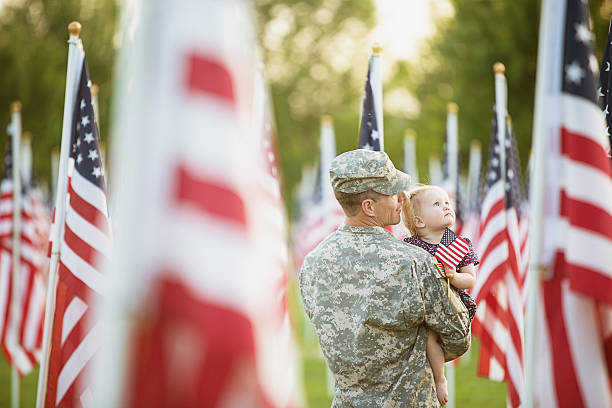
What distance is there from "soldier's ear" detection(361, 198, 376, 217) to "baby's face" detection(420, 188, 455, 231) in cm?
67

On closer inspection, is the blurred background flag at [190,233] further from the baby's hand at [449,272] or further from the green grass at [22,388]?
the green grass at [22,388]

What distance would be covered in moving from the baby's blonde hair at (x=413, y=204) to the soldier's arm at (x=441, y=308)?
83cm

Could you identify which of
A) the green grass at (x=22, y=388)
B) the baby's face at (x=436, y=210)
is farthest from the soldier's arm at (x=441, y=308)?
the green grass at (x=22, y=388)

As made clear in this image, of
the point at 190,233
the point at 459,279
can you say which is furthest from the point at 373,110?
the point at 190,233

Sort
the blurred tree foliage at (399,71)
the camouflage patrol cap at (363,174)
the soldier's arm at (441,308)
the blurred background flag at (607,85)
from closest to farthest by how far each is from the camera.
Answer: the soldier's arm at (441,308) < the camouflage patrol cap at (363,174) < the blurred background flag at (607,85) < the blurred tree foliage at (399,71)

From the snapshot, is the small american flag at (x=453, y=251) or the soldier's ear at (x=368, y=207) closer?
the soldier's ear at (x=368, y=207)

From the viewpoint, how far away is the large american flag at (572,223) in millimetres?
3012

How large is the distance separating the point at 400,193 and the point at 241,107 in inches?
59.2

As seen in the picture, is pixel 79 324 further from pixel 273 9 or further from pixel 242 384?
pixel 273 9

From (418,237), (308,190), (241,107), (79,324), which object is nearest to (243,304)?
(241,107)

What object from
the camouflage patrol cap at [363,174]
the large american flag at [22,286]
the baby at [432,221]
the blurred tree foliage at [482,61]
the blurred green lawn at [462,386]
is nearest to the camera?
the camouflage patrol cap at [363,174]

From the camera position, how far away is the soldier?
345 centimetres

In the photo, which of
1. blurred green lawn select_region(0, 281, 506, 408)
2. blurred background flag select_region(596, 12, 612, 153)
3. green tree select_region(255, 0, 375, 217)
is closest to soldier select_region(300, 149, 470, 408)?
blurred background flag select_region(596, 12, 612, 153)

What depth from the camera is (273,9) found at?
44312 mm
